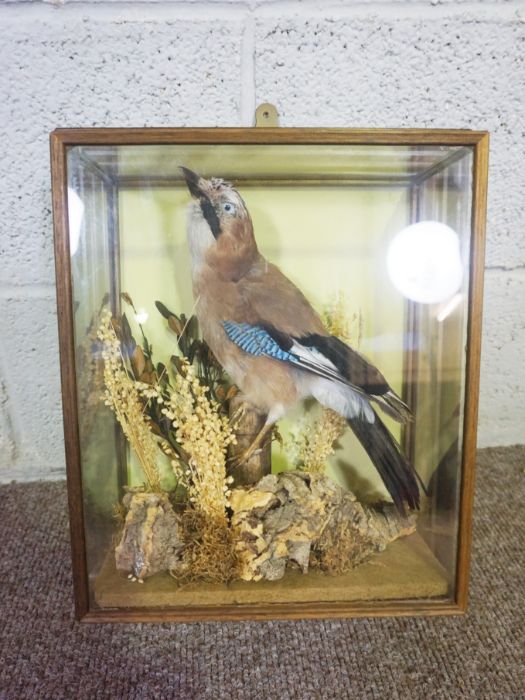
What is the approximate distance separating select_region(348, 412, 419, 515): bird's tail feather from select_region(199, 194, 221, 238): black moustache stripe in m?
0.26

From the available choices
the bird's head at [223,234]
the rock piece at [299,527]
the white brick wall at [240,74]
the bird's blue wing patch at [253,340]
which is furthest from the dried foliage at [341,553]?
the white brick wall at [240,74]

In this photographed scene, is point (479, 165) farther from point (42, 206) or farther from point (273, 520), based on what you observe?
point (42, 206)

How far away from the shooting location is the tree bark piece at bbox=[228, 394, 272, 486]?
721mm

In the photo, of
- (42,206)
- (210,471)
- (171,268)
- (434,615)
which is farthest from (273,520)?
(42,206)

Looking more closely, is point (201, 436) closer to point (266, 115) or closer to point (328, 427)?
point (328, 427)

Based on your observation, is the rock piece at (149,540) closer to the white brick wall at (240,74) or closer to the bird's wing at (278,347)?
the bird's wing at (278,347)

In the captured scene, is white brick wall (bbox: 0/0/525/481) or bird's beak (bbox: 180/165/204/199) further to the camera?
white brick wall (bbox: 0/0/525/481)

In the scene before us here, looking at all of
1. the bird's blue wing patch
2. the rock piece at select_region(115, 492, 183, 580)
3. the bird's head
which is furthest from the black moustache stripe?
the rock piece at select_region(115, 492, 183, 580)

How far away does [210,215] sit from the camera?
695 millimetres

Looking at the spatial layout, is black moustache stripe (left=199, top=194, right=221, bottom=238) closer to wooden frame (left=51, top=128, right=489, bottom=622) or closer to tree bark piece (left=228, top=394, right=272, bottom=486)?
wooden frame (left=51, top=128, right=489, bottom=622)

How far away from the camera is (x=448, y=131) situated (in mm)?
620

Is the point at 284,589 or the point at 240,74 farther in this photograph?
the point at 240,74

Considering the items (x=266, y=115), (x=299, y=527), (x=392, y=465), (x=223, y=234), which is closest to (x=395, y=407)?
(x=392, y=465)

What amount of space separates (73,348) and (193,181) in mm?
214
